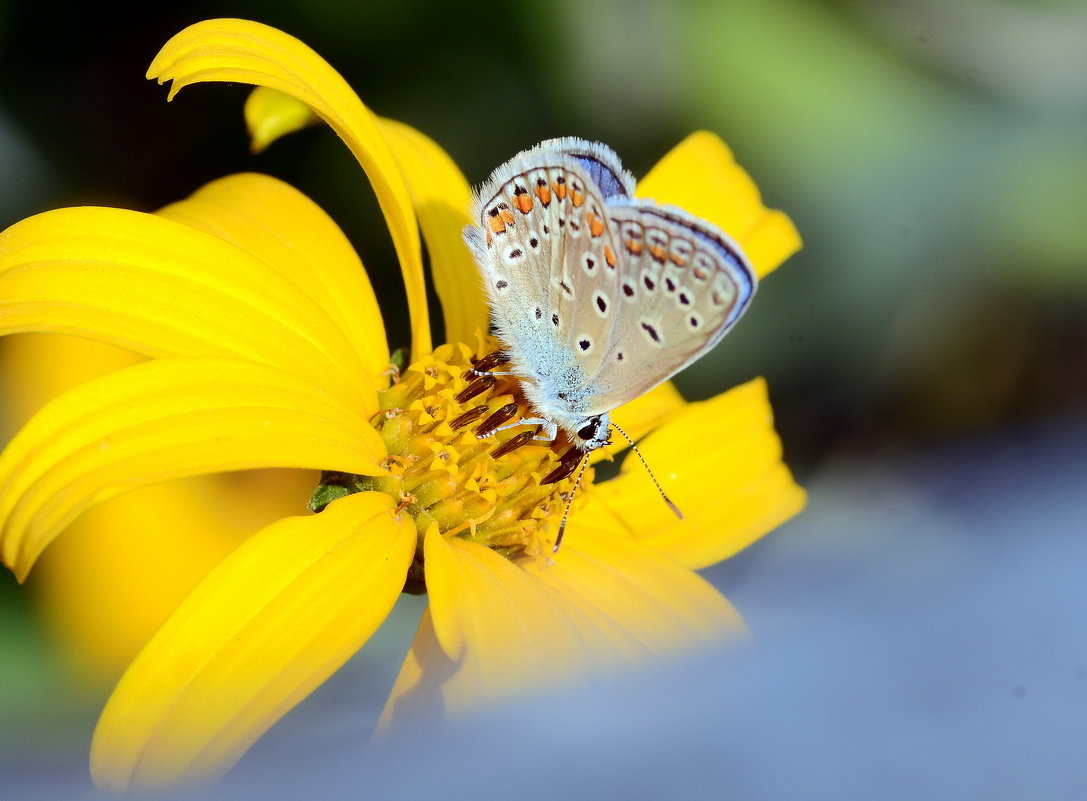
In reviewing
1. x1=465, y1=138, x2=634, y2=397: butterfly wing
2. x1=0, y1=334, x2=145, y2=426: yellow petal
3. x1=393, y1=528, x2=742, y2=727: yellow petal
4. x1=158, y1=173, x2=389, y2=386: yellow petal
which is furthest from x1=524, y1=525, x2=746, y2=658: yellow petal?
x1=0, y1=334, x2=145, y2=426: yellow petal

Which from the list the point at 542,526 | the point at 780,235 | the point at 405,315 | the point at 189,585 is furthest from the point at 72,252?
the point at 780,235

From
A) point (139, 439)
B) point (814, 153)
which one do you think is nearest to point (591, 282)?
point (139, 439)

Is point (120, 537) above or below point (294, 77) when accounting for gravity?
below

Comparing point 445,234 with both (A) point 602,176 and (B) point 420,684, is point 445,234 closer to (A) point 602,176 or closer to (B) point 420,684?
(A) point 602,176

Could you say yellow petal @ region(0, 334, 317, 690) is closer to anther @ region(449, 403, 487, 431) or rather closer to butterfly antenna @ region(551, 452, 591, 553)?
anther @ region(449, 403, 487, 431)

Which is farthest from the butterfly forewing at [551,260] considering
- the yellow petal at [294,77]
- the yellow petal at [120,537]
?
the yellow petal at [120,537]

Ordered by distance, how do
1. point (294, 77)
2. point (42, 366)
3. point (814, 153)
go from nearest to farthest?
point (294, 77)
point (42, 366)
point (814, 153)

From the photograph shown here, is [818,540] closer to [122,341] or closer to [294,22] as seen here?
[122,341]
